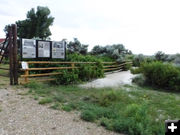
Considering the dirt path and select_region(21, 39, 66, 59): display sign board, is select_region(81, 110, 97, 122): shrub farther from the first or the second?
select_region(21, 39, 66, 59): display sign board

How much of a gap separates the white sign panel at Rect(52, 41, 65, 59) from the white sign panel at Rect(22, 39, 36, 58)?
3.57 feet

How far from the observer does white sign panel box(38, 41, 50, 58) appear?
287 inches

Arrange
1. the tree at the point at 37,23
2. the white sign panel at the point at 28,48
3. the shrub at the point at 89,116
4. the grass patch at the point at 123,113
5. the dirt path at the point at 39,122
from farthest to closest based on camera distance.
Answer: the tree at the point at 37,23, the white sign panel at the point at 28,48, the shrub at the point at 89,116, the grass patch at the point at 123,113, the dirt path at the point at 39,122

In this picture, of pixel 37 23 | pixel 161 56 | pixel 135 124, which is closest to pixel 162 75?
pixel 135 124

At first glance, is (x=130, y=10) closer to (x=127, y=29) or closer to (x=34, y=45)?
(x=127, y=29)

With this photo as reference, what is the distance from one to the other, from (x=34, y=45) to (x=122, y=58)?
9651 mm

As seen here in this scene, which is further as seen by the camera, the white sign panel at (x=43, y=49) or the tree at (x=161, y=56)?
the tree at (x=161, y=56)

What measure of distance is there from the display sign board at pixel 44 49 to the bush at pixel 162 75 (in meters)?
4.99

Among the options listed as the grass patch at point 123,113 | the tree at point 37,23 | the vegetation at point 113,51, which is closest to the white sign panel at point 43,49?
the grass patch at point 123,113

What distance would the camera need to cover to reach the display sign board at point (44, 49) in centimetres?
728

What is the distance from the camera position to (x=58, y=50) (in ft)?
26.6

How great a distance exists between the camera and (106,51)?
16469 millimetres

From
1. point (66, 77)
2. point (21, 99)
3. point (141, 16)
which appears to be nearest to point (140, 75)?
point (66, 77)

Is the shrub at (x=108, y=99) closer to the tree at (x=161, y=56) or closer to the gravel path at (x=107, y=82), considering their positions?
the gravel path at (x=107, y=82)
